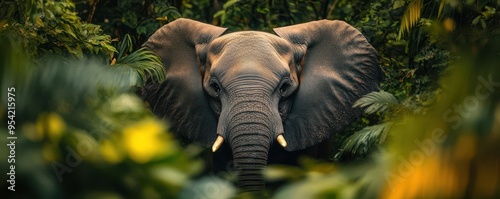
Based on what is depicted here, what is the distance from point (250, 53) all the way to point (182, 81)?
3.62 ft

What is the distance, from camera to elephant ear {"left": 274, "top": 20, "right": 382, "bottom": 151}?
11242mm

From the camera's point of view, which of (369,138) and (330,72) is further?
(330,72)

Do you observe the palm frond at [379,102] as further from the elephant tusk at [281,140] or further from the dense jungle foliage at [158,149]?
the dense jungle foliage at [158,149]

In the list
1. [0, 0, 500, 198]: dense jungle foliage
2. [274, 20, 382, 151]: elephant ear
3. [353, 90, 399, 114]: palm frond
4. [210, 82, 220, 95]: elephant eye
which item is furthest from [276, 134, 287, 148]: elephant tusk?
[0, 0, 500, 198]: dense jungle foliage

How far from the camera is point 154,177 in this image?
3.13 m

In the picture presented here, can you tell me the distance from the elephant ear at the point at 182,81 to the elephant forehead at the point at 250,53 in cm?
36

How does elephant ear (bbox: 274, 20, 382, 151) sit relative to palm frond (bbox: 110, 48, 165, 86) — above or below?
below

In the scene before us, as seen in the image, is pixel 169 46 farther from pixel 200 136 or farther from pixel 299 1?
pixel 299 1

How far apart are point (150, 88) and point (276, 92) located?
5.55 feet

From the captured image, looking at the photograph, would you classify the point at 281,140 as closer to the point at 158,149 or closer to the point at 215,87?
the point at 215,87

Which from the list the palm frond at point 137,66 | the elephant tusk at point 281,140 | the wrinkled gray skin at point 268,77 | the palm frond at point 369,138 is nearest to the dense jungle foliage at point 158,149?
the palm frond at point 369,138

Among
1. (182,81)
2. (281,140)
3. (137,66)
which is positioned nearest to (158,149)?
(137,66)

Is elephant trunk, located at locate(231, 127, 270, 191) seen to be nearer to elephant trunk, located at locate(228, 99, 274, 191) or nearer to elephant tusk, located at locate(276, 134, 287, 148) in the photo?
elephant trunk, located at locate(228, 99, 274, 191)

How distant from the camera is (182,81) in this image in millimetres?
11305
